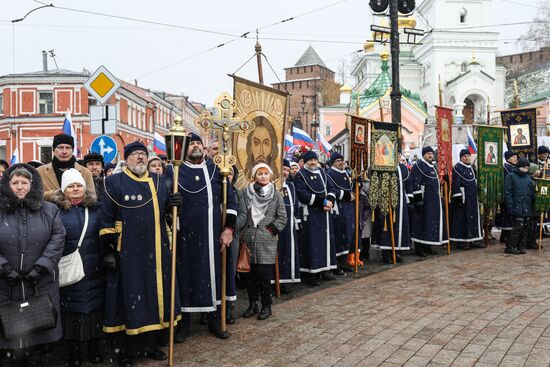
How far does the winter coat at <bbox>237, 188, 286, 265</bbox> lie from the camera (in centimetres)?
680

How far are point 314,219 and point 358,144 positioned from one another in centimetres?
205

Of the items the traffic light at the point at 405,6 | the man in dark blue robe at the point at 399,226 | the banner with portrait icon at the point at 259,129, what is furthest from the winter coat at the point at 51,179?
the traffic light at the point at 405,6

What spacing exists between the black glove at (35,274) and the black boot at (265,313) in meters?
2.65

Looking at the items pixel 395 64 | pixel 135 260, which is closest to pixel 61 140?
pixel 135 260

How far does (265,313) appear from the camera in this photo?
266 inches

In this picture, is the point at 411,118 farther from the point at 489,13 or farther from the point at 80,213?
the point at 80,213

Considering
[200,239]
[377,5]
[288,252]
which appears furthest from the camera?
[377,5]

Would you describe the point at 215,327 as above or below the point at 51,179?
below

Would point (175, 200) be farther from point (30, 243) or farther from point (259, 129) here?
point (259, 129)

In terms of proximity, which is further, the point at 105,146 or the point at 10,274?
the point at 105,146

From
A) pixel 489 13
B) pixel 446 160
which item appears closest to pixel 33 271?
pixel 446 160

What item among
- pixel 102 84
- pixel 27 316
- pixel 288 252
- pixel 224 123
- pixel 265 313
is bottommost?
pixel 265 313

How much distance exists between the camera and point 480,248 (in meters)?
12.1

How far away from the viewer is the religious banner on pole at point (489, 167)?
39.0ft
